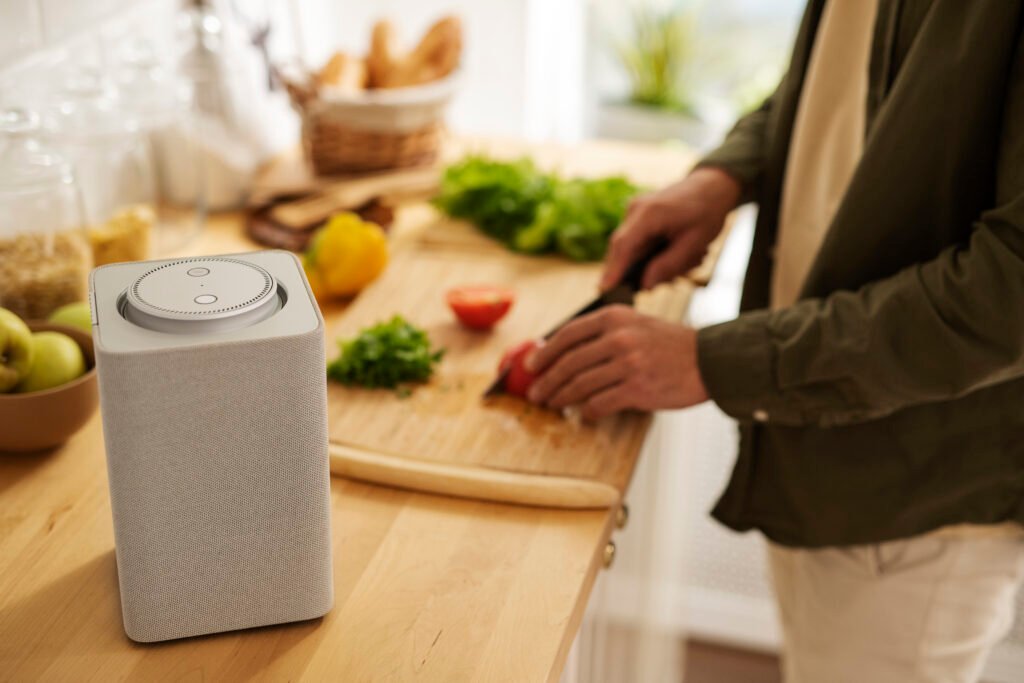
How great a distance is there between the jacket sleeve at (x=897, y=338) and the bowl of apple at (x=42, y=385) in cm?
58

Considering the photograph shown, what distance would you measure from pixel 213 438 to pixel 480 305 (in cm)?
59

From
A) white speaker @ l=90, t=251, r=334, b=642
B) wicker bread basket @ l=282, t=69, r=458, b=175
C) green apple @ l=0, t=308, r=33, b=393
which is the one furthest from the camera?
wicker bread basket @ l=282, t=69, r=458, b=175

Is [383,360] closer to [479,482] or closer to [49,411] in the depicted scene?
[479,482]

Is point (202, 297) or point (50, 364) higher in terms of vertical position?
point (202, 297)

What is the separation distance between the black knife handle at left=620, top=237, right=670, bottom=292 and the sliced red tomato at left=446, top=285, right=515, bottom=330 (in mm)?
146

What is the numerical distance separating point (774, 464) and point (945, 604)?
0.86 ft

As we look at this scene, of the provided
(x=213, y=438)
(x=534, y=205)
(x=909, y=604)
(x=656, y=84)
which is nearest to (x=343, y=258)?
(x=534, y=205)

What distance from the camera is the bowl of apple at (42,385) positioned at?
2.95 feet

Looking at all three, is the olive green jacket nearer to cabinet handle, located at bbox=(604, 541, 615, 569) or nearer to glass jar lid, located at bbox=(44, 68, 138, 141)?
cabinet handle, located at bbox=(604, 541, 615, 569)

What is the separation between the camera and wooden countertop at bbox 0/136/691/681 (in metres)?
0.75

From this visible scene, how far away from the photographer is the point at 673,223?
129cm

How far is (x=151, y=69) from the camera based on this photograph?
1.36 meters

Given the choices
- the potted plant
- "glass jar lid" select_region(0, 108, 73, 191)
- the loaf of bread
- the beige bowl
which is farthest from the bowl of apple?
the potted plant

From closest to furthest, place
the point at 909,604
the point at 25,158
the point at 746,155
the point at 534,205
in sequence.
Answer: the point at 25,158 → the point at 909,604 → the point at 746,155 → the point at 534,205
